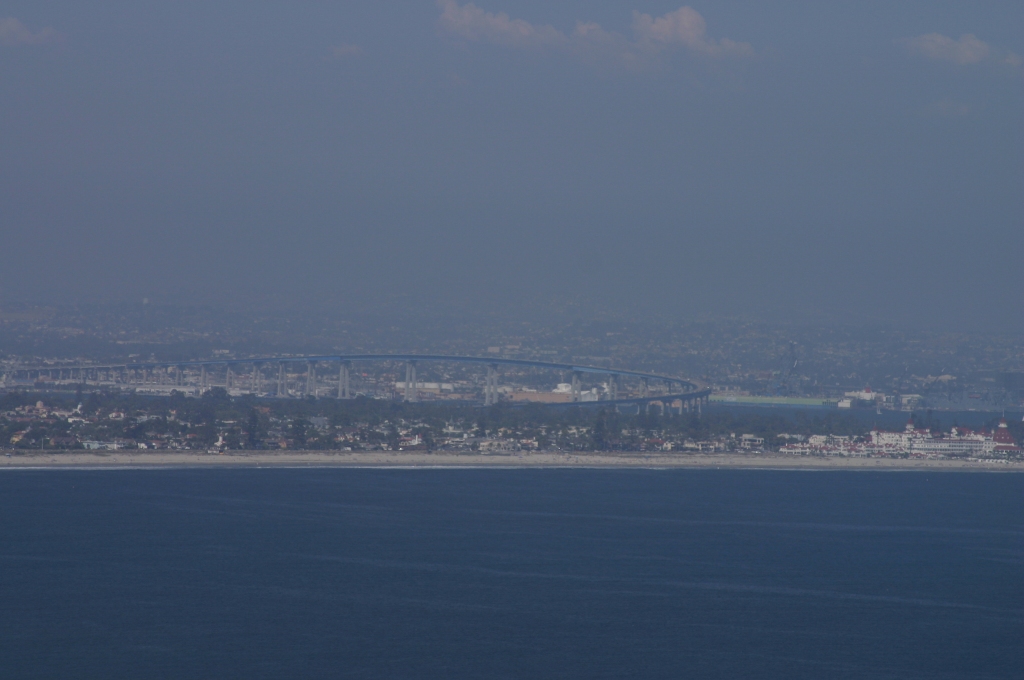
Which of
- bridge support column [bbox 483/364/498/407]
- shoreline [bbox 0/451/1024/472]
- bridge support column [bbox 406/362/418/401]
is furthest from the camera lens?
bridge support column [bbox 406/362/418/401]

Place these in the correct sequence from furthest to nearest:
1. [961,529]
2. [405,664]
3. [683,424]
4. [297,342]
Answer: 1. [297,342]
2. [683,424]
3. [961,529]
4. [405,664]

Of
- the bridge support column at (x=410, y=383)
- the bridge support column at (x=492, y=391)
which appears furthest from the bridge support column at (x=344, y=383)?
Answer: the bridge support column at (x=492, y=391)

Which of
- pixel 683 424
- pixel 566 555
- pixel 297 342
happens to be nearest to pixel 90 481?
pixel 566 555

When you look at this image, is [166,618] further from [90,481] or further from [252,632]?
[90,481]

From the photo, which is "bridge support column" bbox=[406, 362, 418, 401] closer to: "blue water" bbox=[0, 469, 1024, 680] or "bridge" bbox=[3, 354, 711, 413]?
"bridge" bbox=[3, 354, 711, 413]

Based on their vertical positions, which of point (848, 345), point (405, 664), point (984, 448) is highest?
→ point (848, 345)

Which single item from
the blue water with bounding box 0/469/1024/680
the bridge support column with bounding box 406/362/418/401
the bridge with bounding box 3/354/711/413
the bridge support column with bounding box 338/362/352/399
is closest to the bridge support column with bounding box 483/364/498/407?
the bridge with bounding box 3/354/711/413

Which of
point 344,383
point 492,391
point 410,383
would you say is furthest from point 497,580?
point 344,383
